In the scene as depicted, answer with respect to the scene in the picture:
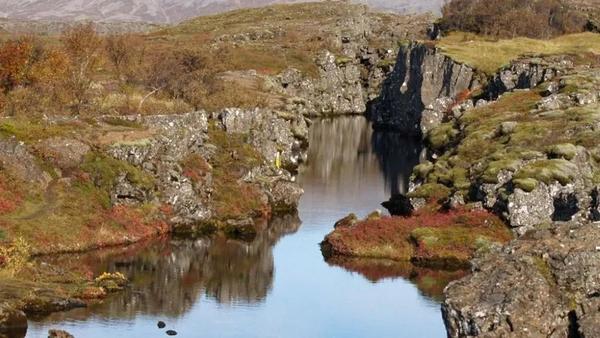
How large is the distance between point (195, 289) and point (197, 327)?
11.3 metres

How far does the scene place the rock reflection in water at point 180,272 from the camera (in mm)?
72188

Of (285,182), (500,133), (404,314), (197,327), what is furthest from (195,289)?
(500,133)

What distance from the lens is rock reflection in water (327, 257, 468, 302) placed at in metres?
80.2

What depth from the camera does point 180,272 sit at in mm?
83625

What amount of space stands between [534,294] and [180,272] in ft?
152

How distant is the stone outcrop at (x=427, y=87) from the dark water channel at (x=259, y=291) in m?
54.6

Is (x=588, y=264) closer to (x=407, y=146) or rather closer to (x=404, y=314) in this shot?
(x=404, y=314)

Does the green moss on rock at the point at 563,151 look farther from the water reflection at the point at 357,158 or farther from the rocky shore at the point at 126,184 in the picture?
the rocky shore at the point at 126,184

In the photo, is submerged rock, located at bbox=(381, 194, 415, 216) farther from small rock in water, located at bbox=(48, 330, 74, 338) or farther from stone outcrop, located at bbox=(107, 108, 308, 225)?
small rock in water, located at bbox=(48, 330, 74, 338)

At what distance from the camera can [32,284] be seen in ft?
236

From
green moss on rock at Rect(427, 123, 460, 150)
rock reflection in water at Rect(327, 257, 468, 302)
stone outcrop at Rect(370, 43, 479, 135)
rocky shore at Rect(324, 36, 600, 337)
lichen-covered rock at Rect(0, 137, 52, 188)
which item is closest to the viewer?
rocky shore at Rect(324, 36, 600, 337)

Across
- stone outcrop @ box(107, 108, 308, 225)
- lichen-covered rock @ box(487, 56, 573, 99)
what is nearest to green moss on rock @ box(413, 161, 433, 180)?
stone outcrop @ box(107, 108, 308, 225)

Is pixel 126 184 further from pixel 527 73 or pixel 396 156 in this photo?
pixel 527 73

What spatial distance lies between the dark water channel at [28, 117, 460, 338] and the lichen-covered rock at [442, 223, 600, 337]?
22357mm
